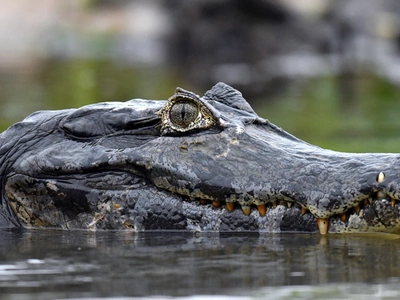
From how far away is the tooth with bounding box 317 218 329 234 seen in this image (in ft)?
14.6

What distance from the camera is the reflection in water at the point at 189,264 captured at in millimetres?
3443

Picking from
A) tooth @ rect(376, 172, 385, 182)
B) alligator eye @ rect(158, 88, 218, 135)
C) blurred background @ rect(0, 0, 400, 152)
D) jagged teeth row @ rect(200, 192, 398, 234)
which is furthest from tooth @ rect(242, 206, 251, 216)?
blurred background @ rect(0, 0, 400, 152)

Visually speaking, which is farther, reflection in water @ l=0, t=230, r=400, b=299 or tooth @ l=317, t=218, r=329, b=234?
tooth @ l=317, t=218, r=329, b=234

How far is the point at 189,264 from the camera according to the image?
13.0 feet

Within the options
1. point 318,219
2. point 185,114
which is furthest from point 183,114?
point 318,219

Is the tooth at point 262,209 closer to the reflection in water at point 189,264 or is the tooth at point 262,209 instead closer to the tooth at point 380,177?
the reflection in water at point 189,264

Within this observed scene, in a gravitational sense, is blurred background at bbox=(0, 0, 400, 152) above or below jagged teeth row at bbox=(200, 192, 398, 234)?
above

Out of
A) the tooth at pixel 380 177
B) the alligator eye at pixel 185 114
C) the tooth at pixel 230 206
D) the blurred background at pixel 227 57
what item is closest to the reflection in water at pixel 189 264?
the tooth at pixel 230 206

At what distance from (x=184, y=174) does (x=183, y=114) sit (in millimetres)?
413

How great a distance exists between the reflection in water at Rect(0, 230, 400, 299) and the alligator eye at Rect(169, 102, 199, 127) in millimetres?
622

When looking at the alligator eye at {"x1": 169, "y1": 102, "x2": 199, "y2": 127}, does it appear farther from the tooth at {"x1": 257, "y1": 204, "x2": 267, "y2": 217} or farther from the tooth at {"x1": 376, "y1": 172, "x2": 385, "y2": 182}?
the tooth at {"x1": 376, "y1": 172, "x2": 385, "y2": 182}

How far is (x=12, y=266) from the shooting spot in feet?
13.1

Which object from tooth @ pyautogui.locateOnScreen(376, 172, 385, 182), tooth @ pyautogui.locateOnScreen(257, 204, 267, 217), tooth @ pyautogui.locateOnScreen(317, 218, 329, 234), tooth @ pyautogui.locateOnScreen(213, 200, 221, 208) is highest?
tooth @ pyautogui.locateOnScreen(376, 172, 385, 182)

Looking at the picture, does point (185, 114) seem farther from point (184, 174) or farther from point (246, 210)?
point (246, 210)
